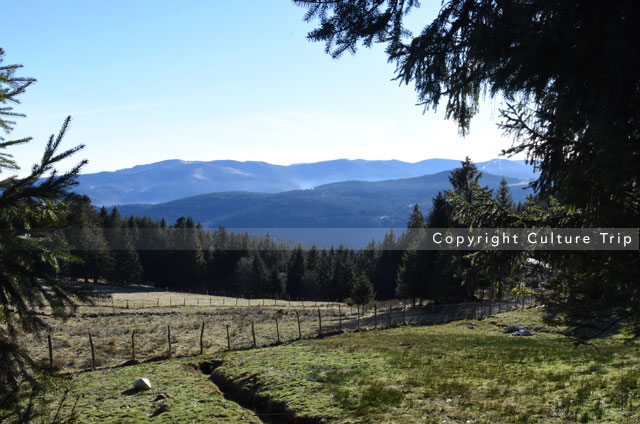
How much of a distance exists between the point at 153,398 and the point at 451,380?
10516 mm

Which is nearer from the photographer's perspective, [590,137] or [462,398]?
[590,137]

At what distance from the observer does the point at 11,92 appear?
6324 millimetres

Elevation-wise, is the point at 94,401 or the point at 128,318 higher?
the point at 94,401

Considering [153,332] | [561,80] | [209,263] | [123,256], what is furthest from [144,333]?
[209,263]

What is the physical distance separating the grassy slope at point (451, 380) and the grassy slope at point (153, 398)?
166cm

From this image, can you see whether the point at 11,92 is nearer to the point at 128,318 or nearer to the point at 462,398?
the point at 462,398

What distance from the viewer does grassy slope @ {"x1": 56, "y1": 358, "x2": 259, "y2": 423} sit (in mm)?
13164

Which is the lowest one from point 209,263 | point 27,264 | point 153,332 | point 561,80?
point 153,332

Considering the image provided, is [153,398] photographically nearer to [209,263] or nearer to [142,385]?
[142,385]

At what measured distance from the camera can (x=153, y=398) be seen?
600 inches

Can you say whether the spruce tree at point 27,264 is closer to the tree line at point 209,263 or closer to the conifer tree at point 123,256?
the tree line at point 209,263

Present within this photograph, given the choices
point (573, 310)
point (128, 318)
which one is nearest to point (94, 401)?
point (573, 310)

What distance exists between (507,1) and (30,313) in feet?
24.4

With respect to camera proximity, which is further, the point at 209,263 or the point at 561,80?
the point at 209,263
